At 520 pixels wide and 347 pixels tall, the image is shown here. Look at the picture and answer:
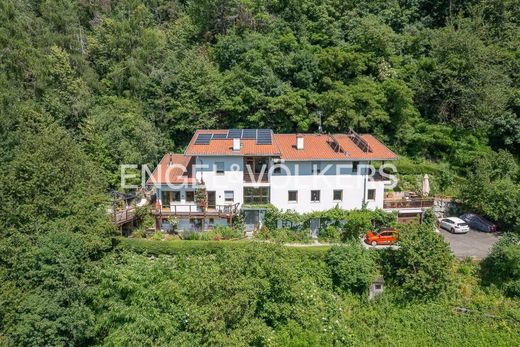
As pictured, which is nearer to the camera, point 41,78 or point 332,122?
point 332,122

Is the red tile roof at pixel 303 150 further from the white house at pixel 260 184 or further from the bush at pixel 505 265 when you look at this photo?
the bush at pixel 505 265

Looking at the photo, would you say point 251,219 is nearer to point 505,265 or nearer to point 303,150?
point 303,150

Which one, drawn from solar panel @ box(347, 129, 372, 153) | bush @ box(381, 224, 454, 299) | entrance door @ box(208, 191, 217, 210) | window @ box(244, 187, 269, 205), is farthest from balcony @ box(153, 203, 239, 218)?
bush @ box(381, 224, 454, 299)

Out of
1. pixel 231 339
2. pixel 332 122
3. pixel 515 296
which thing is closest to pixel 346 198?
pixel 332 122

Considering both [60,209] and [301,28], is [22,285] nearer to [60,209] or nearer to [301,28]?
[60,209]

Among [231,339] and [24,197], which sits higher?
[24,197]

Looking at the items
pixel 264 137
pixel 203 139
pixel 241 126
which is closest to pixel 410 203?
pixel 264 137

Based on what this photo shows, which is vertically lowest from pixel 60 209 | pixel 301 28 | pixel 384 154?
pixel 60 209
